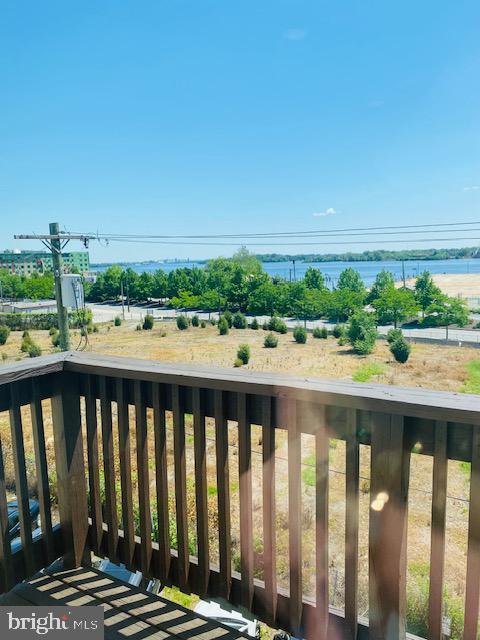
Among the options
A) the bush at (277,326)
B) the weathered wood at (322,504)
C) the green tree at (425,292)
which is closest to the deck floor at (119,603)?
the weathered wood at (322,504)

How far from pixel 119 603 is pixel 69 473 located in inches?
17.6

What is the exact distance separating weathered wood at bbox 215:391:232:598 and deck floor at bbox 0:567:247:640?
0.13 m

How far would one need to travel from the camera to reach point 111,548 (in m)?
1.50

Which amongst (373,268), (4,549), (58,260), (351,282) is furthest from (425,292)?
(373,268)

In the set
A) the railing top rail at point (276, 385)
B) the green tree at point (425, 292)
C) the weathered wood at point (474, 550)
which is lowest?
the green tree at point (425, 292)

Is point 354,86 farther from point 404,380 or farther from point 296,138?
point 404,380

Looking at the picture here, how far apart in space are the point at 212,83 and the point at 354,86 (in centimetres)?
1004

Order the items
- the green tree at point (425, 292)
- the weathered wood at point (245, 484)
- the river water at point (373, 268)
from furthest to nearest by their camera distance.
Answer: the river water at point (373, 268) < the green tree at point (425, 292) < the weathered wood at point (245, 484)

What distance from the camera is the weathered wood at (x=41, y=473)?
→ 1435mm

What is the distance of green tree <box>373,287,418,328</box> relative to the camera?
24.5m

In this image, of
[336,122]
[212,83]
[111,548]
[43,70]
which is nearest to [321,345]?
[43,70]

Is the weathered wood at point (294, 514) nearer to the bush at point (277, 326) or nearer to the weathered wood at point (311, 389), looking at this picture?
the weathered wood at point (311, 389)

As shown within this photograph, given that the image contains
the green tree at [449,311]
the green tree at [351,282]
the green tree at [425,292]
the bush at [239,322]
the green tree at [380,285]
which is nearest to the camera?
the green tree at [449,311]

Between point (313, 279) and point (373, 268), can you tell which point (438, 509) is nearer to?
point (313, 279)
